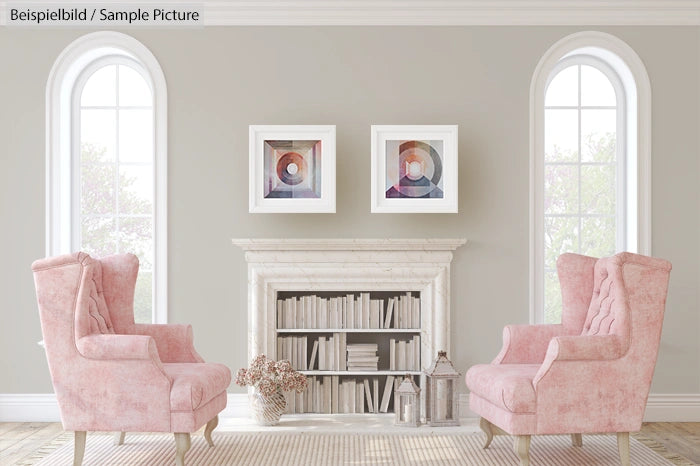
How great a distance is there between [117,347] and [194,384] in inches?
17.2

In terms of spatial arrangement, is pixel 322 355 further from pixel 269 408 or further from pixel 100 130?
pixel 100 130

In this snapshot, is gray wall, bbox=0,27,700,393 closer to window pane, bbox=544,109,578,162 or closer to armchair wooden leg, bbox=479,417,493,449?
window pane, bbox=544,109,578,162

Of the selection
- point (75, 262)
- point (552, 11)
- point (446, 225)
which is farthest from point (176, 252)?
point (552, 11)

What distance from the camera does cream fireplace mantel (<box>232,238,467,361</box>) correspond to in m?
5.41

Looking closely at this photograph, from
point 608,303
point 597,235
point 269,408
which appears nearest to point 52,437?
point 269,408

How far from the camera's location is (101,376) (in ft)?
13.2

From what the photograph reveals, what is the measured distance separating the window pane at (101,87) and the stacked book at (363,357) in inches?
101

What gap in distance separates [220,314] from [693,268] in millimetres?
3366

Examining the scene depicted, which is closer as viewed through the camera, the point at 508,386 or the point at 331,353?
the point at 508,386

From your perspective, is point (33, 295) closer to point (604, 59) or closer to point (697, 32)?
point (604, 59)

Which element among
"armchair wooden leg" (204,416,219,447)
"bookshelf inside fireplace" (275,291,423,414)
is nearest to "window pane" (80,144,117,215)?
"bookshelf inside fireplace" (275,291,423,414)

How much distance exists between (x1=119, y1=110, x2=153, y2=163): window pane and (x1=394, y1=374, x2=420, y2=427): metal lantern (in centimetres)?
250

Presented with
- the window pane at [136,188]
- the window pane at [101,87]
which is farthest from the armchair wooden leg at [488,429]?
the window pane at [101,87]

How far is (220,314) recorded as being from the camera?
18.1 feet
